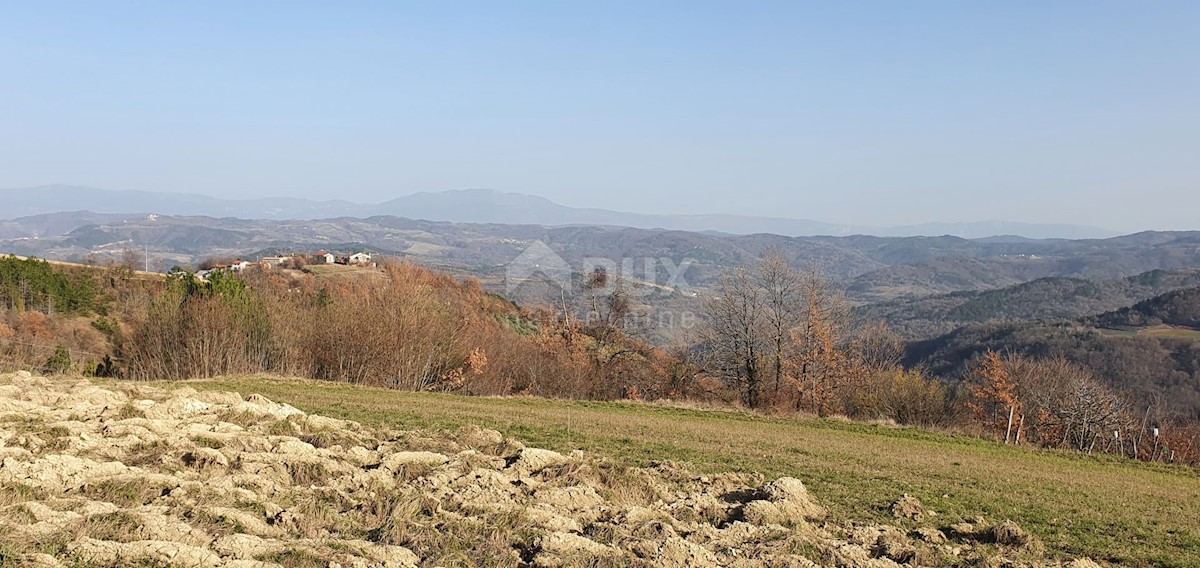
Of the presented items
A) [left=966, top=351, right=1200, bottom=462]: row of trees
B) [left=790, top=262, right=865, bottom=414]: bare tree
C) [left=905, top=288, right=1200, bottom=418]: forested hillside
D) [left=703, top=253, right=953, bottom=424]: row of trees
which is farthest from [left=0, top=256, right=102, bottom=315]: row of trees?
[left=905, top=288, right=1200, bottom=418]: forested hillside

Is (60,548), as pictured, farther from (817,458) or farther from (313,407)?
(817,458)

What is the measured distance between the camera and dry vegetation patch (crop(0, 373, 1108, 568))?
546 cm

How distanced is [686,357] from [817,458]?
2571cm

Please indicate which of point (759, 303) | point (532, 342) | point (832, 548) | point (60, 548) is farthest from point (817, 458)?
point (532, 342)

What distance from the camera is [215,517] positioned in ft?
19.6

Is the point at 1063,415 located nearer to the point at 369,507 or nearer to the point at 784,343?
the point at 784,343

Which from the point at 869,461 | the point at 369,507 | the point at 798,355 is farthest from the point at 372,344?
the point at 369,507

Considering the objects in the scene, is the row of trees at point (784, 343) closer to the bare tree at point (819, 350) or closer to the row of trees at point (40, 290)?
the bare tree at point (819, 350)

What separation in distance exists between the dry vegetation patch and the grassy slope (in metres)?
1.55

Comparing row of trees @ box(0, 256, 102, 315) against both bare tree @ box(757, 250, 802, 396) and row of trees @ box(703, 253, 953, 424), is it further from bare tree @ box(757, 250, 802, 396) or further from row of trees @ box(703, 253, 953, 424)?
bare tree @ box(757, 250, 802, 396)

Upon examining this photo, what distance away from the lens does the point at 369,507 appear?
6926 millimetres

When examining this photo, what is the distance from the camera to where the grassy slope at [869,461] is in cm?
935

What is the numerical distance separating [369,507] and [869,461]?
10.6 m

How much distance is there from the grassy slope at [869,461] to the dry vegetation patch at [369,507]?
1546mm
